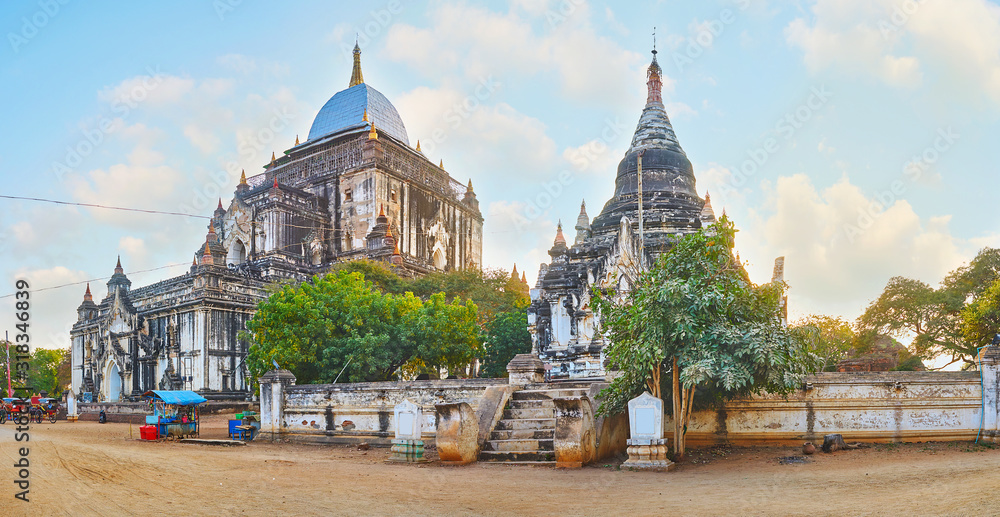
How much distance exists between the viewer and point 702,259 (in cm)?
1573

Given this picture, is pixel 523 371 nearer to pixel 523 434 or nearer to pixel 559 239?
pixel 523 434

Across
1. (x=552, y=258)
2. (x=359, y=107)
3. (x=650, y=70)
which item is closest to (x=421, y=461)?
(x=552, y=258)

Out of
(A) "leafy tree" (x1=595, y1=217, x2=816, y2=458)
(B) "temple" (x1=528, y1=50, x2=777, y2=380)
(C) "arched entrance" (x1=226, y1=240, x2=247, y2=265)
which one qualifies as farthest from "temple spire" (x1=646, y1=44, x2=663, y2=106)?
(C) "arched entrance" (x1=226, y1=240, x2=247, y2=265)

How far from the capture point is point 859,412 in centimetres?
1597

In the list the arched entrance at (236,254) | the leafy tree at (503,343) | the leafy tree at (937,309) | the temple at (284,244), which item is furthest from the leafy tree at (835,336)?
the arched entrance at (236,254)

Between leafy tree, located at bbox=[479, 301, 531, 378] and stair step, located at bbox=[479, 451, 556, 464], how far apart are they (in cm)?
1491

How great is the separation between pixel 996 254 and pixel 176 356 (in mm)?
35102

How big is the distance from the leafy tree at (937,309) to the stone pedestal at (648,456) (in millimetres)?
19719

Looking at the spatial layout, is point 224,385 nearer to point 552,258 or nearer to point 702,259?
point 552,258

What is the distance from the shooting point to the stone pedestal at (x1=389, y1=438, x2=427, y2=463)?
51.1 feet

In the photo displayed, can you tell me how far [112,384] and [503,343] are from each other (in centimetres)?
2352

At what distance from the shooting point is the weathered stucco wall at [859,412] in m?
15.5

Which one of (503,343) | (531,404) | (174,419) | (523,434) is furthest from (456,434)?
(503,343)

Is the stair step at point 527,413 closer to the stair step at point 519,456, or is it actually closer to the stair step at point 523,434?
the stair step at point 523,434
